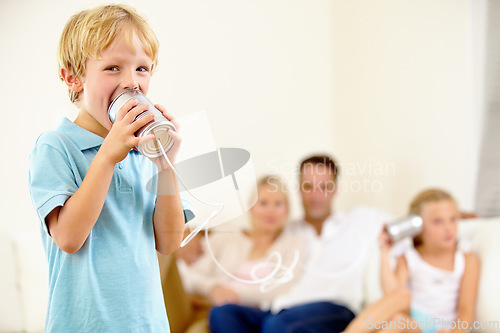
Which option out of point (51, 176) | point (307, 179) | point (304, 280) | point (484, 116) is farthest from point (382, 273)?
point (51, 176)

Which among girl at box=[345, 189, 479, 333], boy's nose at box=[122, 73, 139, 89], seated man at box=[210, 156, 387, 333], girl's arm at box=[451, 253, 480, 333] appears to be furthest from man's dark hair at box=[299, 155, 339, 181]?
boy's nose at box=[122, 73, 139, 89]

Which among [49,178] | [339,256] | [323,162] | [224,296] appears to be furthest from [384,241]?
[49,178]

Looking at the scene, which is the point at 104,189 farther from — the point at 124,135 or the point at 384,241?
the point at 384,241

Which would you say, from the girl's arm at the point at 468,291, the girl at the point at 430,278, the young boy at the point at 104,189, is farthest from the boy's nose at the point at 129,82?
the girl's arm at the point at 468,291

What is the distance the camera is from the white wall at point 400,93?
99 cm

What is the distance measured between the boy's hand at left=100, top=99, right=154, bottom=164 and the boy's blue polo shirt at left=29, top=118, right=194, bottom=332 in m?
0.06

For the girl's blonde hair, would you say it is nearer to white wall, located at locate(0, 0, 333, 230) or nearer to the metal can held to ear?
white wall, located at locate(0, 0, 333, 230)

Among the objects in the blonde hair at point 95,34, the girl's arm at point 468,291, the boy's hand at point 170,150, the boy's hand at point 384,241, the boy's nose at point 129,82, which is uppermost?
the blonde hair at point 95,34

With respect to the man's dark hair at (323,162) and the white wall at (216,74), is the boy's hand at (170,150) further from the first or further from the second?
the man's dark hair at (323,162)

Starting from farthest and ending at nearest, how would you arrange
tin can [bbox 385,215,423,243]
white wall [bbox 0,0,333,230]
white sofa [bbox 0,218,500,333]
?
tin can [bbox 385,215,423,243]
white sofa [bbox 0,218,500,333]
white wall [bbox 0,0,333,230]

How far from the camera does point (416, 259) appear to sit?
1090mm

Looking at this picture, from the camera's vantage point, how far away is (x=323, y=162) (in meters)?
0.99

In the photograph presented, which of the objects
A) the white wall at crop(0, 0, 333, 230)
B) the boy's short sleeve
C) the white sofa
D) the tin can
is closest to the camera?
the boy's short sleeve

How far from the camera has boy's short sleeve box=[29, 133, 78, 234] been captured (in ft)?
1.51
